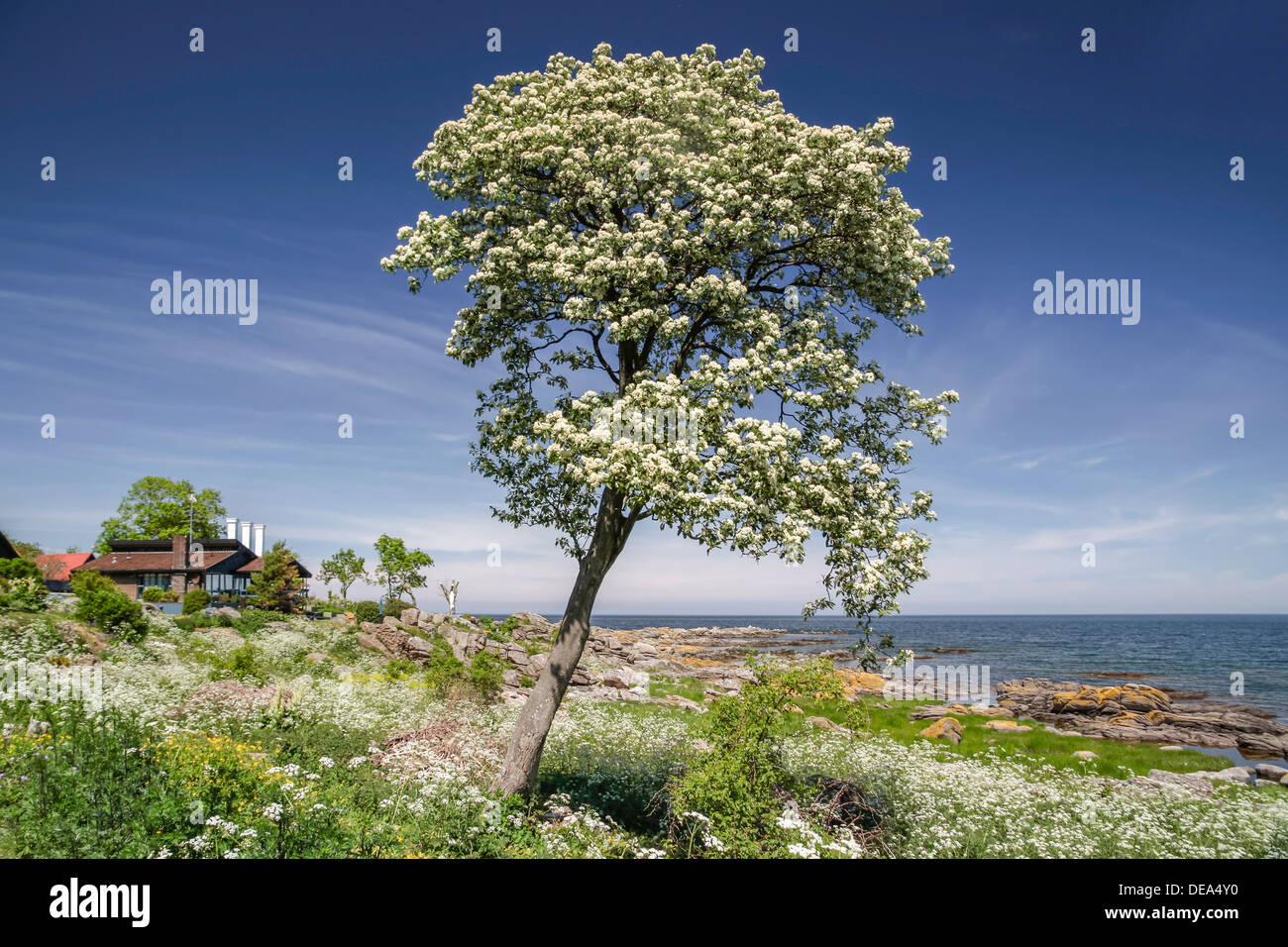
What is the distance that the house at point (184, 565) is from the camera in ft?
214

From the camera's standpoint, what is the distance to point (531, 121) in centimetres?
1215

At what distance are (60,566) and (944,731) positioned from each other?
320ft

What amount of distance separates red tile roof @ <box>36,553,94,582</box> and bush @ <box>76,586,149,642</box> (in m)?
66.2

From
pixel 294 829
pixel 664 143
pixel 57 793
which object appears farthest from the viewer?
pixel 664 143

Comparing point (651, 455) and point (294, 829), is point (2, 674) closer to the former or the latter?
point (294, 829)

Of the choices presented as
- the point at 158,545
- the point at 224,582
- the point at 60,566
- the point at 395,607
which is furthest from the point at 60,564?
the point at 395,607

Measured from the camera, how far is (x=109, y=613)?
999 inches

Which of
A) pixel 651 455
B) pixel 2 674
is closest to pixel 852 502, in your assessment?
pixel 651 455

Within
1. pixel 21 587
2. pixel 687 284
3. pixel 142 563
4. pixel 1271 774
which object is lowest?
pixel 1271 774

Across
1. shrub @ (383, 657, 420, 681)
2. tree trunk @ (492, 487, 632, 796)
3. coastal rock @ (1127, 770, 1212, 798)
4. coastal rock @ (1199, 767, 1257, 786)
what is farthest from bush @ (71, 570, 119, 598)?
coastal rock @ (1199, 767, 1257, 786)

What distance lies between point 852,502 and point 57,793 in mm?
12289

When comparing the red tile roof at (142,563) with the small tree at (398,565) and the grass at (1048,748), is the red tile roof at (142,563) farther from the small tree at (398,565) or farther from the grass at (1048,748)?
the grass at (1048,748)

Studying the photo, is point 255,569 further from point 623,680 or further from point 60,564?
point 623,680

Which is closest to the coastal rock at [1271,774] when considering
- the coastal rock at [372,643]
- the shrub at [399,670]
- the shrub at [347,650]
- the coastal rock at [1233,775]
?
the coastal rock at [1233,775]
